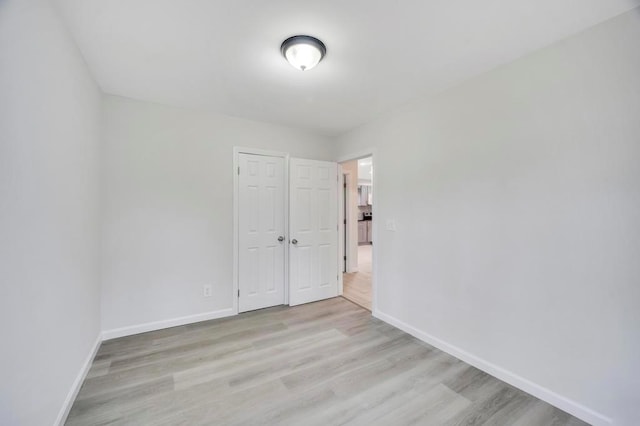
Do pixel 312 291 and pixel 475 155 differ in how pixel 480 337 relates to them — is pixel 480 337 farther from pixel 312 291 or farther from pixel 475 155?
pixel 312 291

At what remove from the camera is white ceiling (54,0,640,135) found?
1.48 metres

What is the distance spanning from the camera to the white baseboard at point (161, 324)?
259 centimetres

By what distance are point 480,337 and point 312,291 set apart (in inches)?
82.3

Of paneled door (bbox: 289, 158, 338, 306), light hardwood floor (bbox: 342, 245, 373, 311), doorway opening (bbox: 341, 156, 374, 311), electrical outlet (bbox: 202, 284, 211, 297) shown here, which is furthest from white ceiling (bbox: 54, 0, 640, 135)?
light hardwood floor (bbox: 342, 245, 373, 311)

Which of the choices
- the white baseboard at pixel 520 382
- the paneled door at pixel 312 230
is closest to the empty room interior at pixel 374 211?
the white baseboard at pixel 520 382

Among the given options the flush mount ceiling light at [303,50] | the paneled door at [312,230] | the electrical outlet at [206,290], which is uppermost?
the flush mount ceiling light at [303,50]

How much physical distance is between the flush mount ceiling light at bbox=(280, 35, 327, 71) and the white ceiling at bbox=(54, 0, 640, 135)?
5 cm

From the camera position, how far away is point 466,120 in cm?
226

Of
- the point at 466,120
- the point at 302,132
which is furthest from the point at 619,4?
the point at 302,132

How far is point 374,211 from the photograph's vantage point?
10.5 feet

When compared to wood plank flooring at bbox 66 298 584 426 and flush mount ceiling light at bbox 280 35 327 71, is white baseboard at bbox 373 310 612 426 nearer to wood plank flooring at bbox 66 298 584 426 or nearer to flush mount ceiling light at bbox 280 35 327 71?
wood plank flooring at bbox 66 298 584 426

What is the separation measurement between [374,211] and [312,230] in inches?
37.2

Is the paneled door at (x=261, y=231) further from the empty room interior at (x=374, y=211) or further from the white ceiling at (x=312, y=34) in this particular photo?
the white ceiling at (x=312, y=34)

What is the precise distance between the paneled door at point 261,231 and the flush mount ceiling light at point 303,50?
164 cm
